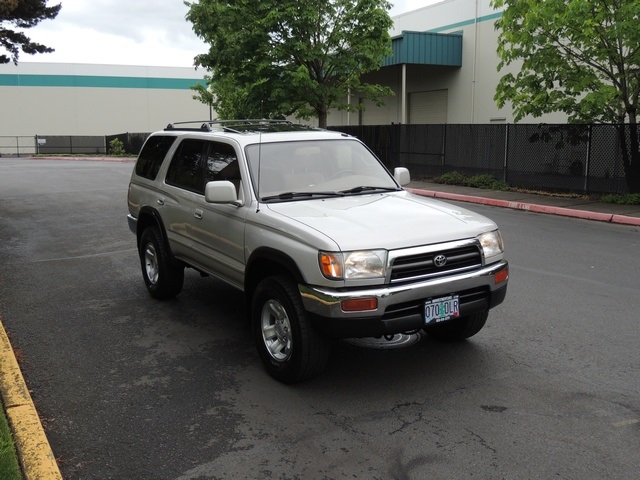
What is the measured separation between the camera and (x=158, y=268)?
6852 millimetres

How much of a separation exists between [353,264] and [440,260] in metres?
0.68

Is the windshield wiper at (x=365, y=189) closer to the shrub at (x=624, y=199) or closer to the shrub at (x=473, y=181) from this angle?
the shrub at (x=624, y=199)

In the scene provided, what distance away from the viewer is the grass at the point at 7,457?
3303 mm

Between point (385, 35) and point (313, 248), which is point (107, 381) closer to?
point (313, 248)

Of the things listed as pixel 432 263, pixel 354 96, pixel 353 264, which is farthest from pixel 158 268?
pixel 354 96

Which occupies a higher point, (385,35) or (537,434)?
(385,35)

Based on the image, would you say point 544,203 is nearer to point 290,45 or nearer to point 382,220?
point 290,45

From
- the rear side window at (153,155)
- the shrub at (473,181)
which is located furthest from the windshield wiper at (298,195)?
the shrub at (473,181)

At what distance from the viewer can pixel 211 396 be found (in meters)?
4.59

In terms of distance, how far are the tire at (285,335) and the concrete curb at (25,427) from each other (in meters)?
1.65

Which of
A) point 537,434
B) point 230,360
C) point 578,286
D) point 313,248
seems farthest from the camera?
point 578,286

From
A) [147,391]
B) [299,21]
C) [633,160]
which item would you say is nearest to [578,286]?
[147,391]

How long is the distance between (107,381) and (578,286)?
5.38 m

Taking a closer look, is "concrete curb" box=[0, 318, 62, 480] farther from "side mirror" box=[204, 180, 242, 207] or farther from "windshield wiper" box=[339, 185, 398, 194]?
"windshield wiper" box=[339, 185, 398, 194]
